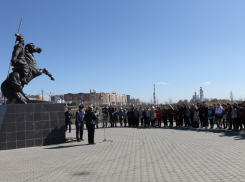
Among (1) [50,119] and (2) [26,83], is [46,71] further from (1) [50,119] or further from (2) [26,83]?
(1) [50,119]

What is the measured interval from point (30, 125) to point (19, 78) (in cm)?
219

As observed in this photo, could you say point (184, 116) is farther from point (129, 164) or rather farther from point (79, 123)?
point (129, 164)

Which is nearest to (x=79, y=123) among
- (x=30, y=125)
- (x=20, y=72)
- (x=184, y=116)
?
(x=30, y=125)

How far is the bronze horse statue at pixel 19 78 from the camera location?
32.9 feet

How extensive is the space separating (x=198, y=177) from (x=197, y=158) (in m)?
1.91

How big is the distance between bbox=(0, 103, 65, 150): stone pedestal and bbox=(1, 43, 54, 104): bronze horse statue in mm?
638

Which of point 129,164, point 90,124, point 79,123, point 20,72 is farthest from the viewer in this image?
point 79,123

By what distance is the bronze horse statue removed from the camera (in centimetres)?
1004

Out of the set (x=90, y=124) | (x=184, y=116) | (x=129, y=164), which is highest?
(x=184, y=116)

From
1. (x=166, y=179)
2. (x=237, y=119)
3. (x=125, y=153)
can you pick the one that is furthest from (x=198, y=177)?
(x=237, y=119)

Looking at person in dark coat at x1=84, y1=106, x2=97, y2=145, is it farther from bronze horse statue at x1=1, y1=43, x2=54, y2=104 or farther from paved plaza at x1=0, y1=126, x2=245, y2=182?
bronze horse statue at x1=1, y1=43, x2=54, y2=104

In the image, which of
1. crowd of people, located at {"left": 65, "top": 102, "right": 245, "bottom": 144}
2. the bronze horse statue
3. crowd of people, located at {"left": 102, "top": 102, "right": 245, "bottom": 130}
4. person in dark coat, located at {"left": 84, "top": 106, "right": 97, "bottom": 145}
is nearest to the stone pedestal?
the bronze horse statue

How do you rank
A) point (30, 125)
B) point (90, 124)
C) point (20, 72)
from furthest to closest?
point (20, 72) → point (90, 124) → point (30, 125)

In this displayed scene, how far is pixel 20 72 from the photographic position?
10.5m
